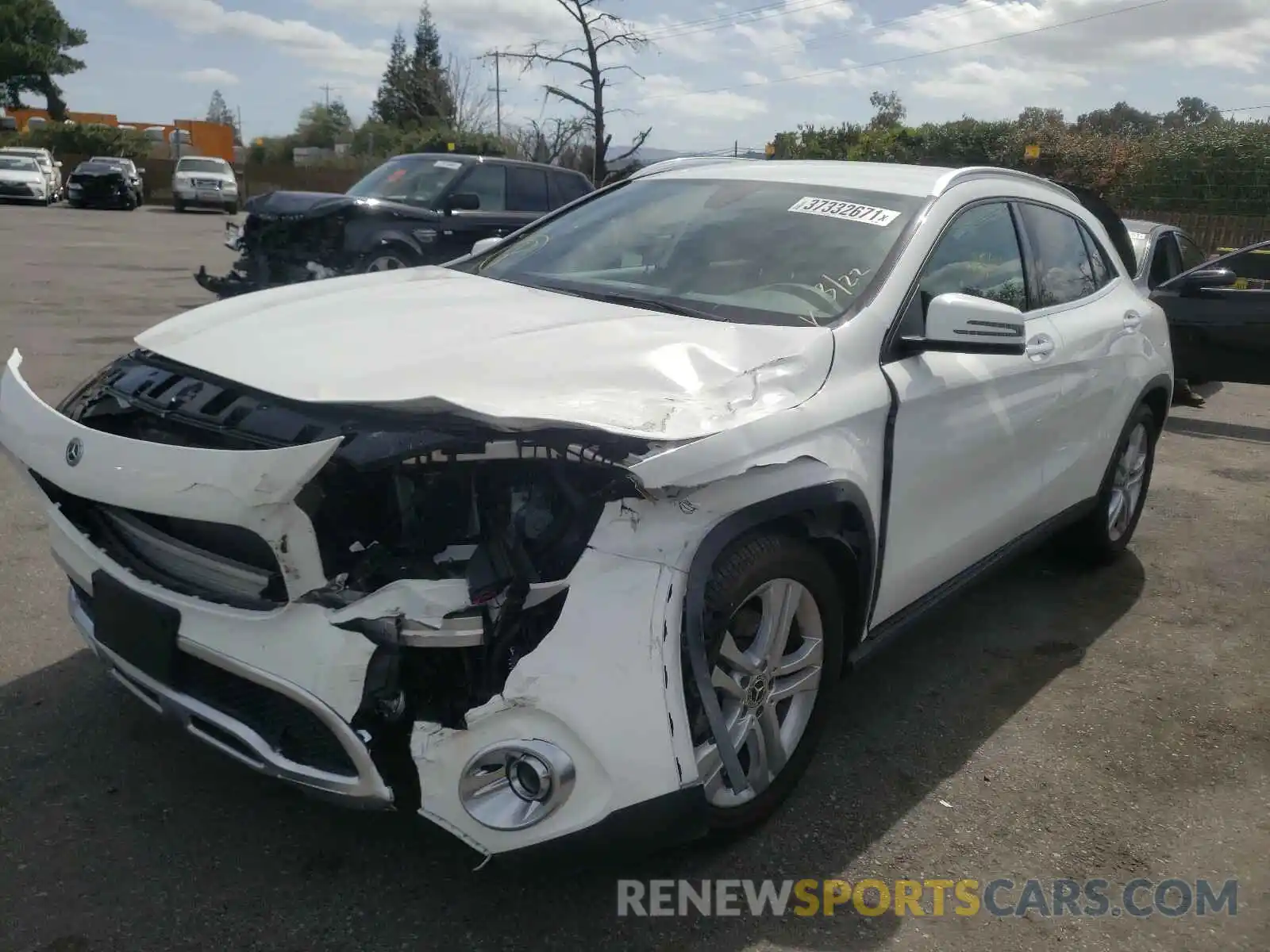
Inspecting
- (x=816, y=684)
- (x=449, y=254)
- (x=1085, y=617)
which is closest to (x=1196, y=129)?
(x=449, y=254)

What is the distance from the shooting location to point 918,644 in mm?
4219

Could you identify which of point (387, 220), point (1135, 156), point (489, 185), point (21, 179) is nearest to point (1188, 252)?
point (489, 185)

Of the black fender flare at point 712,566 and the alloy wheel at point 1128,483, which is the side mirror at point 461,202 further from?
the black fender flare at point 712,566

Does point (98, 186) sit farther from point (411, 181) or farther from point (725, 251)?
point (725, 251)

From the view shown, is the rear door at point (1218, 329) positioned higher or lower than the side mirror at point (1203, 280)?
lower

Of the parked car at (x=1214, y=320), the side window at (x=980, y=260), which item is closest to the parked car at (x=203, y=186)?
the parked car at (x=1214, y=320)

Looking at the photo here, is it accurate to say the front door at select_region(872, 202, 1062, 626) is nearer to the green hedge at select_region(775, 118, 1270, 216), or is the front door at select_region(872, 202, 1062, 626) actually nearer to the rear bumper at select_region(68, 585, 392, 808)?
the rear bumper at select_region(68, 585, 392, 808)

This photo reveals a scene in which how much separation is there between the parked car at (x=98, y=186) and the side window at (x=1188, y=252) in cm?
3188

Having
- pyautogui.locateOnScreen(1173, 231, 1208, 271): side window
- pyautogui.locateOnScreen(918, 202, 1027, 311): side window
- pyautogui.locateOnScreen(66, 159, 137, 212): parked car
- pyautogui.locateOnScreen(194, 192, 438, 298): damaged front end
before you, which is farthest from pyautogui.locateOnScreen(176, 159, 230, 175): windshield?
pyautogui.locateOnScreen(918, 202, 1027, 311): side window

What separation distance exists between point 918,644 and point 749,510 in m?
2.04

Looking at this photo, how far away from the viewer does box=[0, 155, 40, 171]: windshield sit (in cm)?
3219

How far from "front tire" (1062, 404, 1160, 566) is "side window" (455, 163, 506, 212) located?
810 centimetres

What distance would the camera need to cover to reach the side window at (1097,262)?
4.65 meters

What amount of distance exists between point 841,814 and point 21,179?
36.0 meters
